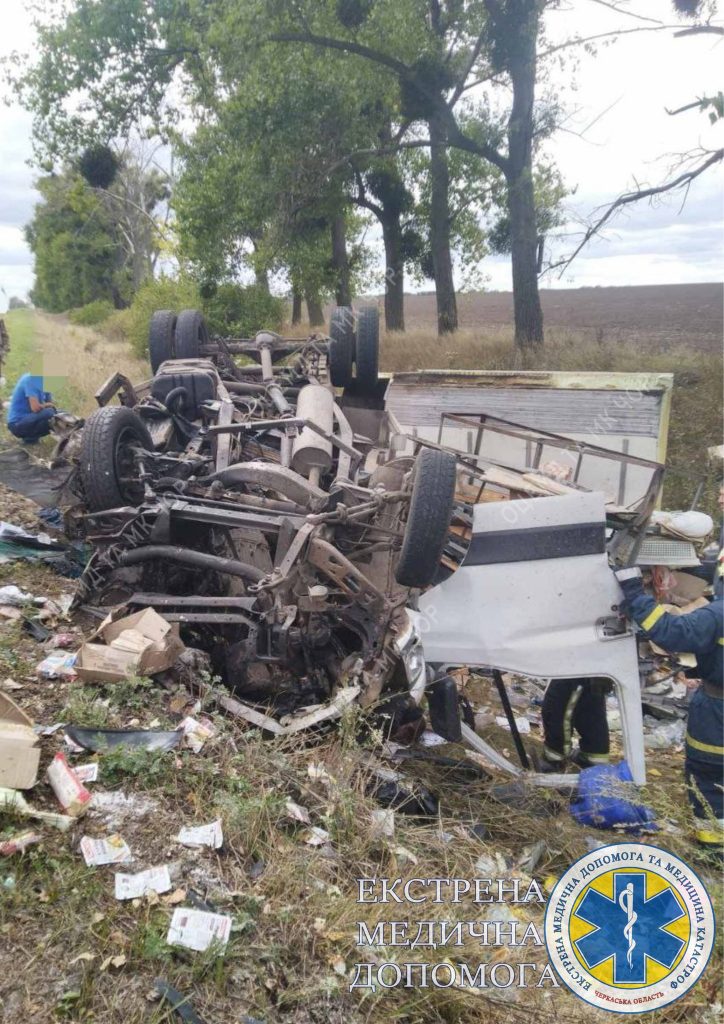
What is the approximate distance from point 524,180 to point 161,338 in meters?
6.40

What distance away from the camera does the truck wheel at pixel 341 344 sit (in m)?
6.93

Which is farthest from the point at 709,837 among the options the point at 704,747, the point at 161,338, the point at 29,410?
the point at 29,410

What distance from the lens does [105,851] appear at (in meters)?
2.41

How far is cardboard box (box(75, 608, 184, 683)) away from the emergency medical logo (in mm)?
2029

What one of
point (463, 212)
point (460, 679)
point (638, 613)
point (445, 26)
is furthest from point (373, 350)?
point (463, 212)

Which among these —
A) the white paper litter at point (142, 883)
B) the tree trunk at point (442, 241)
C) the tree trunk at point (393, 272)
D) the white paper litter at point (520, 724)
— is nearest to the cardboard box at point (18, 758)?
the white paper litter at point (142, 883)

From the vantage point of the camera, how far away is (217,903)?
233 cm

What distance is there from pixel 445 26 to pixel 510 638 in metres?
12.6

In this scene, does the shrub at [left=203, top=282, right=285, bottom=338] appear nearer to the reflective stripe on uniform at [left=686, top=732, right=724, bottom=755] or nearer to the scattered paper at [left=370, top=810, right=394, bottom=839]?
the reflective stripe on uniform at [left=686, top=732, right=724, bottom=755]

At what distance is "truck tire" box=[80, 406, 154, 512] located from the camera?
4352 mm

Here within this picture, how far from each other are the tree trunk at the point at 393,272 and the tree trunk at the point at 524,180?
4.65m

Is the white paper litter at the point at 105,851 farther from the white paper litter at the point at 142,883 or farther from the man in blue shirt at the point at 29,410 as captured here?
the man in blue shirt at the point at 29,410

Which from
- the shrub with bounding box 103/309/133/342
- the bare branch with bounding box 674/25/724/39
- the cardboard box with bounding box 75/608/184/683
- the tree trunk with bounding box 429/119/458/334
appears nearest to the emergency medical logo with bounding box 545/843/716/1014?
the cardboard box with bounding box 75/608/184/683

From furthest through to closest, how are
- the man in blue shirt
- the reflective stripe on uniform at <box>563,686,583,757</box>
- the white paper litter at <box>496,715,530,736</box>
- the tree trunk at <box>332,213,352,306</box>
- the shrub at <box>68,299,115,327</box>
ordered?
the shrub at <box>68,299,115,327</box> → the tree trunk at <box>332,213,352,306</box> → the man in blue shirt → the white paper litter at <box>496,715,530,736</box> → the reflective stripe on uniform at <box>563,686,583,757</box>
